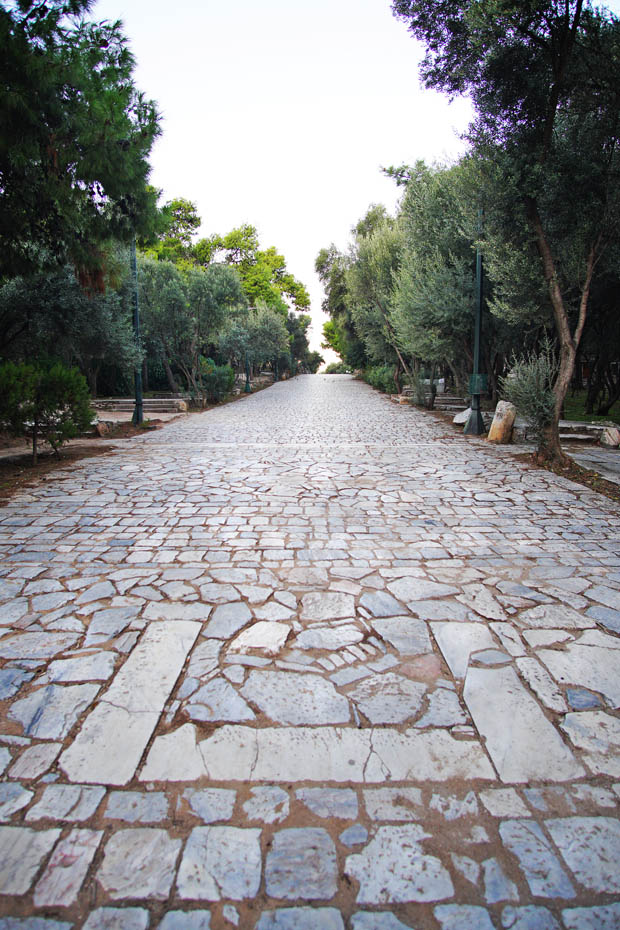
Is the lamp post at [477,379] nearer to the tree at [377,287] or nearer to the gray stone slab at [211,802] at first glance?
the tree at [377,287]

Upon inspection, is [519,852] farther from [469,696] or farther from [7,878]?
[7,878]

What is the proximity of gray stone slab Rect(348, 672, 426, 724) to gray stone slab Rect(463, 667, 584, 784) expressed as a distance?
26 cm

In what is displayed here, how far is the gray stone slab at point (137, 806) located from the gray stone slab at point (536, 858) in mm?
1195

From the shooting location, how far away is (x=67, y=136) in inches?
211

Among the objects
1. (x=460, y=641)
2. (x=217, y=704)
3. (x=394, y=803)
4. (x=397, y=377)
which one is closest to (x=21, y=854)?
(x=217, y=704)

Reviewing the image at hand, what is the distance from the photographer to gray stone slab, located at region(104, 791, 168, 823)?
70.9 inches

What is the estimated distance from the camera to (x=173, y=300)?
17047 mm

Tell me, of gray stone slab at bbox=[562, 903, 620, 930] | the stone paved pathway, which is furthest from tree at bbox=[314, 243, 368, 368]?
gray stone slab at bbox=[562, 903, 620, 930]

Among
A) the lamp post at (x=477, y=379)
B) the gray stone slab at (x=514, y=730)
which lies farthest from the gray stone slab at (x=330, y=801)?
the lamp post at (x=477, y=379)

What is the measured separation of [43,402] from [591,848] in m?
8.07

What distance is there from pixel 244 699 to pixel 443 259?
42.3 ft

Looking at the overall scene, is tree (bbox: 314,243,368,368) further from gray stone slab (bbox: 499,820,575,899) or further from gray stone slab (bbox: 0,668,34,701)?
gray stone slab (bbox: 499,820,575,899)

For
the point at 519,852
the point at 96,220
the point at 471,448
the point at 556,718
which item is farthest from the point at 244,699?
the point at 471,448

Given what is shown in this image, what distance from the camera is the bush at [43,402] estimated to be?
706 cm
